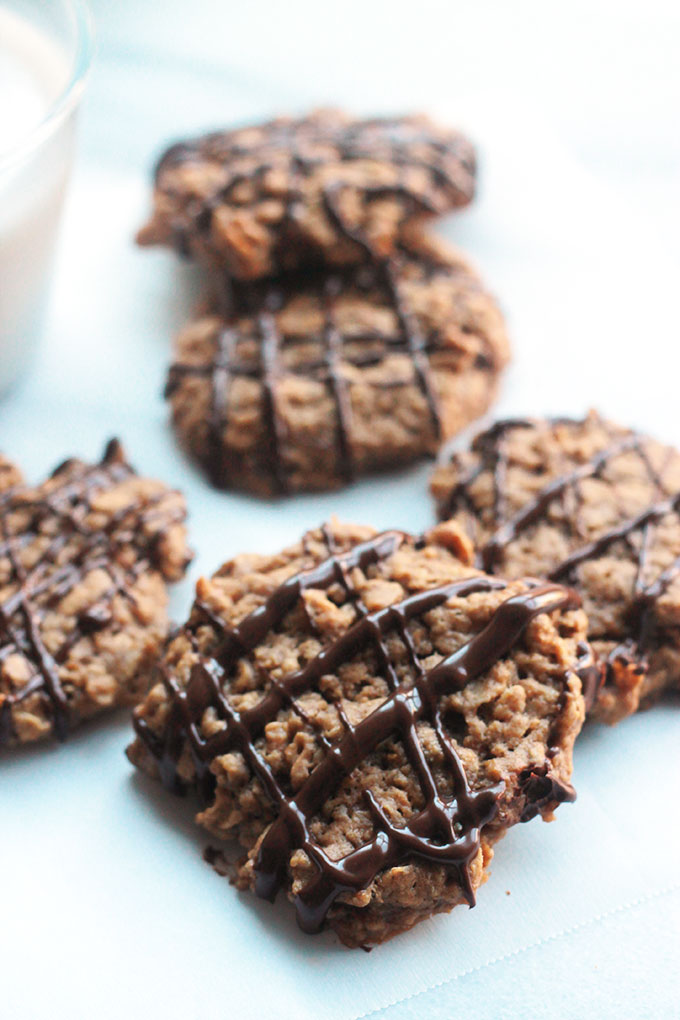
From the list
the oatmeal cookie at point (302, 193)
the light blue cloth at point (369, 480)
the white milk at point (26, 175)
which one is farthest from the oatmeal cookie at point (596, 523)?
the white milk at point (26, 175)

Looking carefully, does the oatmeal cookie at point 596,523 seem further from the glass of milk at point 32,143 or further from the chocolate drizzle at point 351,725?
the glass of milk at point 32,143

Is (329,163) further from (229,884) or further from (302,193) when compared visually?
(229,884)

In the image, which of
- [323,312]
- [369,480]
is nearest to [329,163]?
[323,312]

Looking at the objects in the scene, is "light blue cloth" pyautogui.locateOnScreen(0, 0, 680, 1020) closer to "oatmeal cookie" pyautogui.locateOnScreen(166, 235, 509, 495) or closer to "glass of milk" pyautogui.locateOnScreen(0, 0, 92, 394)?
"oatmeal cookie" pyautogui.locateOnScreen(166, 235, 509, 495)

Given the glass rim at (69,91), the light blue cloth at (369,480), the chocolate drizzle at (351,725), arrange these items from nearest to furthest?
1. the chocolate drizzle at (351,725)
2. the light blue cloth at (369,480)
3. the glass rim at (69,91)

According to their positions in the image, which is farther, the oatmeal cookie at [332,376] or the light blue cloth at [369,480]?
the oatmeal cookie at [332,376]

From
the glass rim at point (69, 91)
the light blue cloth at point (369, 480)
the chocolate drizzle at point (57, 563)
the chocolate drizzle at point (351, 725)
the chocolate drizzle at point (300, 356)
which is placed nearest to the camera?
the chocolate drizzle at point (351, 725)

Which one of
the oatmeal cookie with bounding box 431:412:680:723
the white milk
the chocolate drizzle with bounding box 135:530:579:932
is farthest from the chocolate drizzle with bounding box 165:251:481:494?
the chocolate drizzle with bounding box 135:530:579:932
